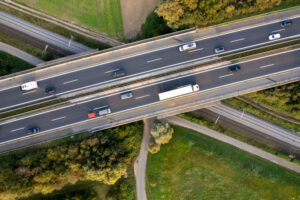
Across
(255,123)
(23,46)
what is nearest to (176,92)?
(255,123)

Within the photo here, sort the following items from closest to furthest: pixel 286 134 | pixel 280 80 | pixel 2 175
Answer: pixel 2 175, pixel 280 80, pixel 286 134

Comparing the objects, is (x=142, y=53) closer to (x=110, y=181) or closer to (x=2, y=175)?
(x=110, y=181)

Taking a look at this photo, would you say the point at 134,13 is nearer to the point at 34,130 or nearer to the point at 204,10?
the point at 204,10

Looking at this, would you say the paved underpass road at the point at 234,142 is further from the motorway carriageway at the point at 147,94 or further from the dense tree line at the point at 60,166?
the dense tree line at the point at 60,166

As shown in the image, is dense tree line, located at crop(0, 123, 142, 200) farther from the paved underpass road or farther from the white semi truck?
the paved underpass road

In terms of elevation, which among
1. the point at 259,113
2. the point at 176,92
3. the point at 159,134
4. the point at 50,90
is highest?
the point at 50,90

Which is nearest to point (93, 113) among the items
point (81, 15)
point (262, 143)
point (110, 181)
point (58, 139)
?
point (58, 139)
